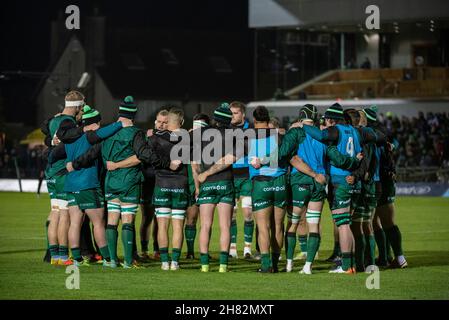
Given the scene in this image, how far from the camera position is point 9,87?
9738 centimetres

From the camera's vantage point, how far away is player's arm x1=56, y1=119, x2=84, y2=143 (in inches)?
620

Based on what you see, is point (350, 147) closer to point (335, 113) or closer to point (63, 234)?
point (335, 113)

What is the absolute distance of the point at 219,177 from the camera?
50.5ft

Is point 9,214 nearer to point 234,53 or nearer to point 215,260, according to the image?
point 215,260

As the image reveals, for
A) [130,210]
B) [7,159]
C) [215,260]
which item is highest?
[130,210]

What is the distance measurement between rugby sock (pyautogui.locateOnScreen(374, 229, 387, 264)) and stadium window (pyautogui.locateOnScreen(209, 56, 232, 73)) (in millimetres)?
73292

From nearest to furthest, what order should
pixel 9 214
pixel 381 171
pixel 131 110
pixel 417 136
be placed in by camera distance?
1. pixel 131 110
2. pixel 381 171
3. pixel 9 214
4. pixel 417 136

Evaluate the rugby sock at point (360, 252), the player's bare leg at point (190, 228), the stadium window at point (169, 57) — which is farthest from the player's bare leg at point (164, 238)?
the stadium window at point (169, 57)

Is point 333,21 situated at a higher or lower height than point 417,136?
higher

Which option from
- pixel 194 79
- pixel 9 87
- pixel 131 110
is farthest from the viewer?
pixel 9 87

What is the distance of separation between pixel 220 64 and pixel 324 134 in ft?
248

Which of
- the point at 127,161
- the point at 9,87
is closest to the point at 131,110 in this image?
the point at 127,161

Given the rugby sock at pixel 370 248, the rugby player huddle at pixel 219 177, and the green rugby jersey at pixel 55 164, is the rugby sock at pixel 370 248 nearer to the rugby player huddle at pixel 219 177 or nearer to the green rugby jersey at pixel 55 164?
the rugby player huddle at pixel 219 177

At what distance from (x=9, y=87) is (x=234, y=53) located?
69.3 feet
